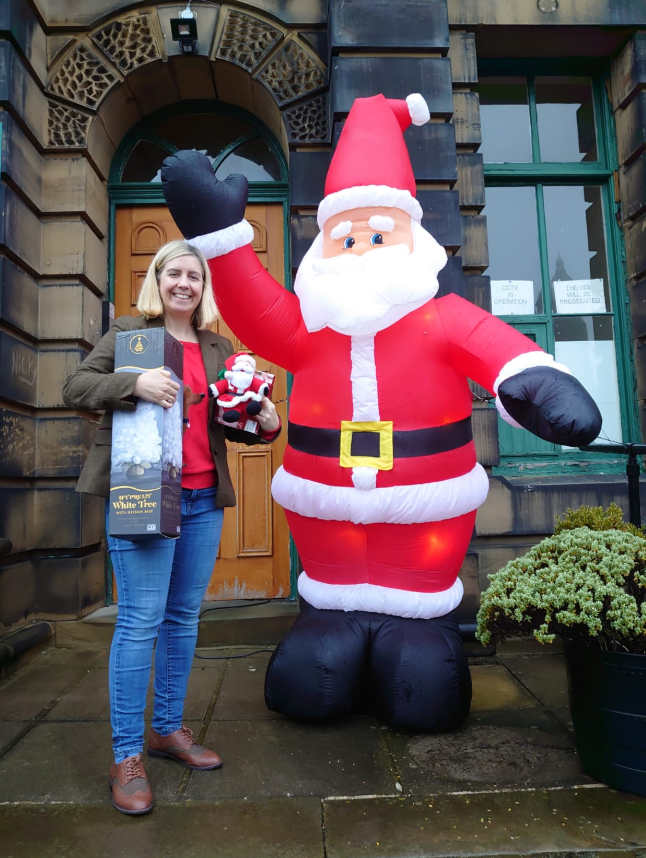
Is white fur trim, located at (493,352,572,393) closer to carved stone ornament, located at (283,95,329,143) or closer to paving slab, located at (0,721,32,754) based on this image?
carved stone ornament, located at (283,95,329,143)

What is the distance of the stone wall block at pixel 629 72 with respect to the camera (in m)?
4.14

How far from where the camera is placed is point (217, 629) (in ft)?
12.5

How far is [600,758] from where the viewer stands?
220 cm

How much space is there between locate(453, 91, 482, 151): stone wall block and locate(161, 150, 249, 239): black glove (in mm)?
1988

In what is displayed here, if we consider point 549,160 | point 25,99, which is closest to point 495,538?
point 549,160

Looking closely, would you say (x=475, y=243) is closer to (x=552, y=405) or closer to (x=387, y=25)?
(x=387, y=25)

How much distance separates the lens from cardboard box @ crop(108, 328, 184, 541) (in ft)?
6.55

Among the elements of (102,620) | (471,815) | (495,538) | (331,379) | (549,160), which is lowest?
(471,815)

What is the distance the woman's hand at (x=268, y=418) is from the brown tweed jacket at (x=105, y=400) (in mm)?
81

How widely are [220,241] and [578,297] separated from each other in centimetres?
277

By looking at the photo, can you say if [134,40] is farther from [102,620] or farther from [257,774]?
[257,774]

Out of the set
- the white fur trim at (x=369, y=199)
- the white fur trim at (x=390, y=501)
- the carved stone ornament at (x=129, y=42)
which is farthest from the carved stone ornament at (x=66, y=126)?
the white fur trim at (x=390, y=501)

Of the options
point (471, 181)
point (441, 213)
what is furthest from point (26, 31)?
point (471, 181)

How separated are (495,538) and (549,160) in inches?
109
